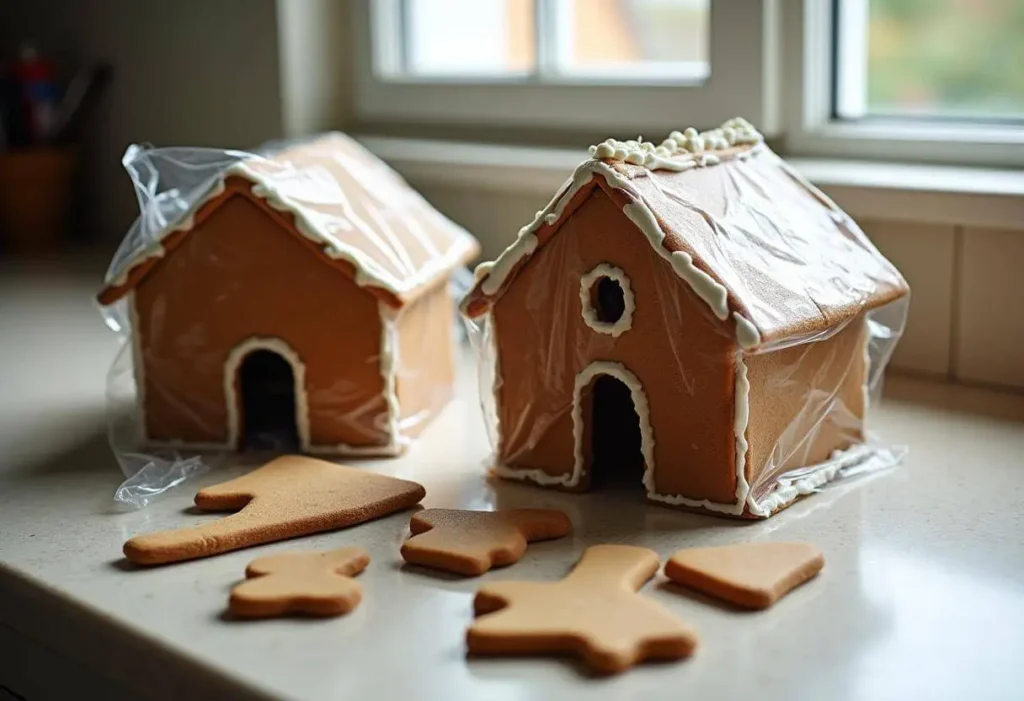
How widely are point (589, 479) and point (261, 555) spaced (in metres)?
0.26

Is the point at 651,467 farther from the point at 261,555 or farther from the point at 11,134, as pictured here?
the point at 11,134

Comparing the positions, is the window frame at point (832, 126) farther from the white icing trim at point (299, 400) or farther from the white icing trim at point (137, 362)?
the white icing trim at point (137, 362)

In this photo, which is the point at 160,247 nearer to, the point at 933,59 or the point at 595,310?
the point at 595,310

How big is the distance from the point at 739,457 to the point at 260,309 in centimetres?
42

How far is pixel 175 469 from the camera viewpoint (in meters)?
1.07

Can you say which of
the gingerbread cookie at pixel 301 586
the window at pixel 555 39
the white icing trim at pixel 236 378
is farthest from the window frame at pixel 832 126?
the gingerbread cookie at pixel 301 586

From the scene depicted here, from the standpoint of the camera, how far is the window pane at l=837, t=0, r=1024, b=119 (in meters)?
1.24

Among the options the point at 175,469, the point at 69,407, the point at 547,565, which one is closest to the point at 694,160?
the point at 547,565

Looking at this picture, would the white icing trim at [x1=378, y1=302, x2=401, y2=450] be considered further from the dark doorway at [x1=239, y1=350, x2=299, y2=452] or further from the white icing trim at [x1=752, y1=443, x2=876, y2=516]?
the white icing trim at [x1=752, y1=443, x2=876, y2=516]

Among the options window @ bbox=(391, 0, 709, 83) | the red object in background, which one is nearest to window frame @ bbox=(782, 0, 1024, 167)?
window @ bbox=(391, 0, 709, 83)

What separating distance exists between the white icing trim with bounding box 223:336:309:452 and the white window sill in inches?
16.1

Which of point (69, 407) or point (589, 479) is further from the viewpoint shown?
point (69, 407)

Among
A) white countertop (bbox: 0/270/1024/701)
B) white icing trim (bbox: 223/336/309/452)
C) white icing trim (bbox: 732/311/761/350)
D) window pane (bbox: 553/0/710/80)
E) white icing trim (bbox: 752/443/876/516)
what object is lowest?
white countertop (bbox: 0/270/1024/701)

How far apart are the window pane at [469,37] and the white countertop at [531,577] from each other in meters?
0.60
